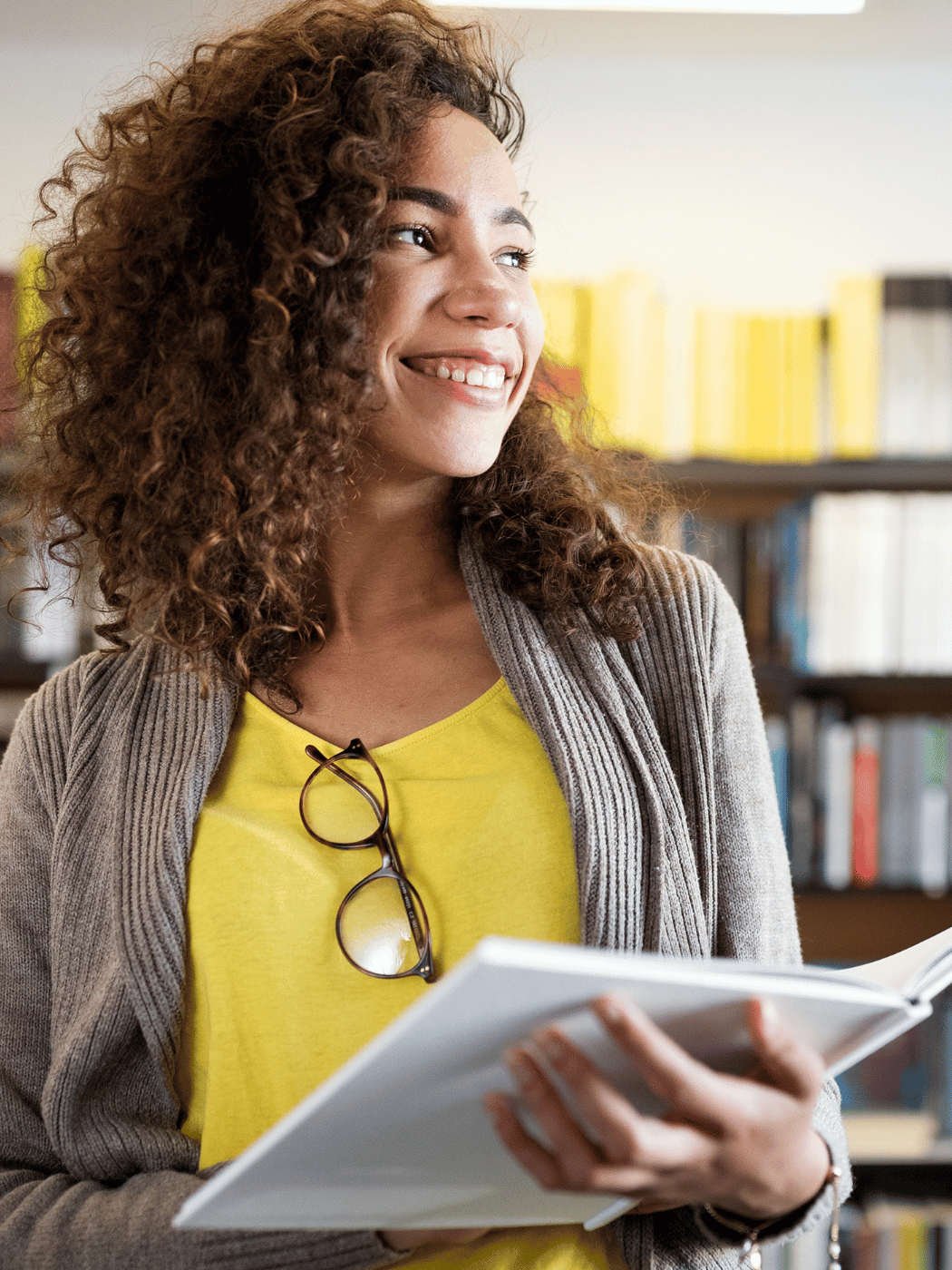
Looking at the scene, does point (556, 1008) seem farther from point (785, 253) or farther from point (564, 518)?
point (785, 253)

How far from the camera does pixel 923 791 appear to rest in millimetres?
2086

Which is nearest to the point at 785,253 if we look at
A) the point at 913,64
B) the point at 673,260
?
the point at 673,260

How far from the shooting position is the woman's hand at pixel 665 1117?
0.56 metres

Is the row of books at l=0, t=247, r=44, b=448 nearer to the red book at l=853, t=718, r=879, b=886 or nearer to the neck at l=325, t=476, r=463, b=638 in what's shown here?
the neck at l=325, t=476, r=463, b=638

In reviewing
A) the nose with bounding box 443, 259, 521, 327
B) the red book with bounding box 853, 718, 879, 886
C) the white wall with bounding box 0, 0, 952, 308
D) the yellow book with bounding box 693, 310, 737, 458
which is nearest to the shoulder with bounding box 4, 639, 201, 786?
the nose with bounding box 443, 259, 521, 327

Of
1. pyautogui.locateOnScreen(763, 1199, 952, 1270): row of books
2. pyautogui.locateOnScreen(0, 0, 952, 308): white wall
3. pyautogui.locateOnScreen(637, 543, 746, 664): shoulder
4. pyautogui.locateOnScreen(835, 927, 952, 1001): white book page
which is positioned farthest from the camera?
pyautogui.locateOnScreen(0, 0, 952, 308): white wall

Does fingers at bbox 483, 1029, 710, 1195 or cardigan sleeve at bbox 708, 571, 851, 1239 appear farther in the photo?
cardigan sleeve at bbox 708, 571, 851, 1239

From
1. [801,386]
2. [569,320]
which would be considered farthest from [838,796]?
[569,320]

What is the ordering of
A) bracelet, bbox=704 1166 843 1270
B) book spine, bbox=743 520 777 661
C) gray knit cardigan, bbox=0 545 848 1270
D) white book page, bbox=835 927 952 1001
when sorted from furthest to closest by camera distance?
book spine, bbox=743 520 777 661 → gray knit cardigan, bbox=0 545 848 1270 → bracelet, bbox=704 1166 843 1270 → white book page, bbox=835 927 952 1001

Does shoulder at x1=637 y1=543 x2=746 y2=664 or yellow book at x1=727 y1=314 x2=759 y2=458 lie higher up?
yellow book at x1=727 y1=314 x2=759 y2=458

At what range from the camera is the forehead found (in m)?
1.00

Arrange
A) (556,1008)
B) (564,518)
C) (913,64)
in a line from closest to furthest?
(556,1008) < (564,518) < (913,64)

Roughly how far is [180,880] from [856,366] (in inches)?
62.8

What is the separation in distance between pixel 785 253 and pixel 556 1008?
7.21 feet
